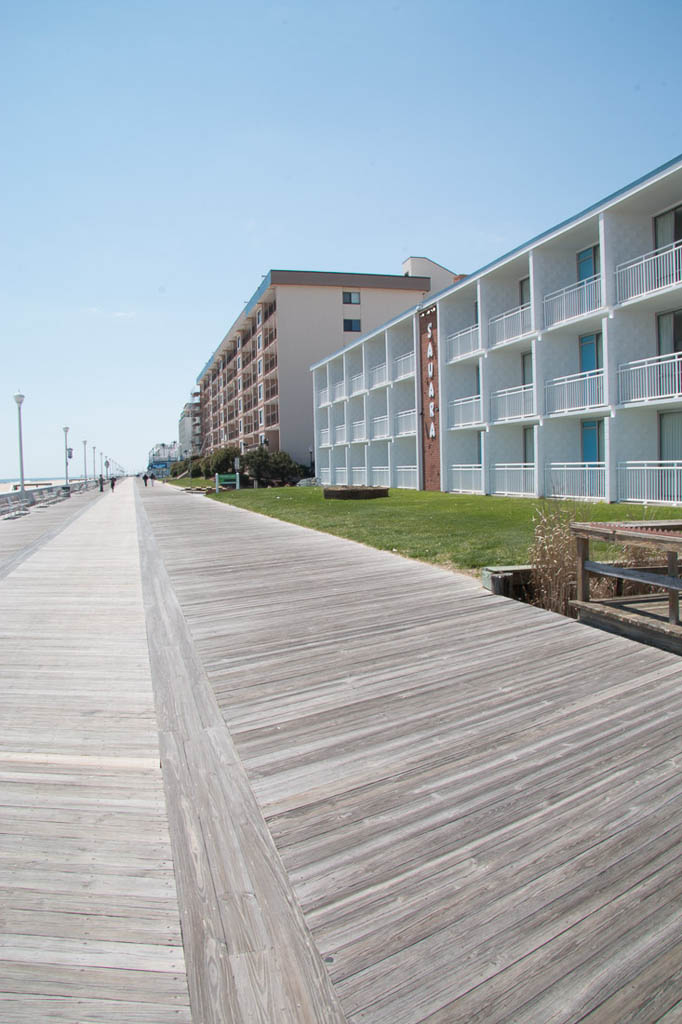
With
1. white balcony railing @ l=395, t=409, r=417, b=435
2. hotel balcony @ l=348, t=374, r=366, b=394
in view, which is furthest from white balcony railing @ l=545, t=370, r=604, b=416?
hotel balcony @ l=348, t=374, r=366, b=394

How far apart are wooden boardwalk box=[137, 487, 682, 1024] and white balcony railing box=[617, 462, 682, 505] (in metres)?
12.8

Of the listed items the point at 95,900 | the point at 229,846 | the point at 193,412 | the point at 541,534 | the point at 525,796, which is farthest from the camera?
the point at 193,412

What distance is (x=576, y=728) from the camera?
3846 millimetres

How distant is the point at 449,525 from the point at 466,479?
1452 centimetres

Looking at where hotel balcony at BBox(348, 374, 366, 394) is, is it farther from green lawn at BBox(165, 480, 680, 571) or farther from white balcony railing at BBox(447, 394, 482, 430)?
green lawn at BBox(165, 480, 680, 571)

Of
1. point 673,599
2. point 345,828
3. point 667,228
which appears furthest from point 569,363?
point 345,828

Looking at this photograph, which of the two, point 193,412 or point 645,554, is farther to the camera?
point 193,412

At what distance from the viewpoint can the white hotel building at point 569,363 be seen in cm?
1819

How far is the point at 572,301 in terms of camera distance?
21.2 m

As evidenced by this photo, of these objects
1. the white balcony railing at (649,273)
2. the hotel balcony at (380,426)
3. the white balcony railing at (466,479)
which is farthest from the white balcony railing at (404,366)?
the white balcony railing at (649,273)

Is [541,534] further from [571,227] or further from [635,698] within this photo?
[571,227]

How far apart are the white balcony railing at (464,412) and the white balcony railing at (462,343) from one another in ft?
5.68

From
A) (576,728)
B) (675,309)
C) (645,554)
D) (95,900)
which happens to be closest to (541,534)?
(645,554)

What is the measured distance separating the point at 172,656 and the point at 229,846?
298 centimetres
